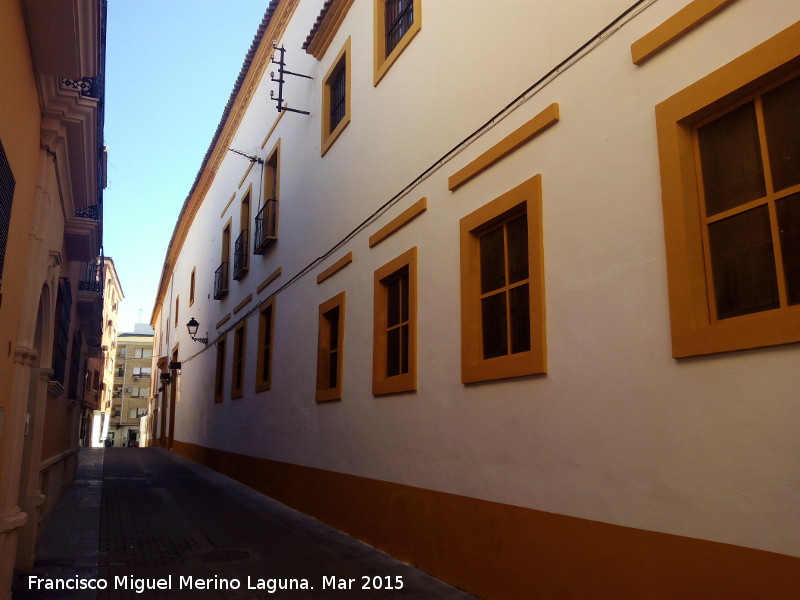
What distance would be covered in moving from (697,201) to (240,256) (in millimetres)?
13385

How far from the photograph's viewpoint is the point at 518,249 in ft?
18.3

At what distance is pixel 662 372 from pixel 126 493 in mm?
11303

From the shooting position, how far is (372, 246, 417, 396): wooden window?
7051 mm

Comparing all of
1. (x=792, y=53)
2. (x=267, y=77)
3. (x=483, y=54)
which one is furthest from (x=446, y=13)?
(x=267, y=77)

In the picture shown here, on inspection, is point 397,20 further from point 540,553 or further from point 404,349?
point 540,553

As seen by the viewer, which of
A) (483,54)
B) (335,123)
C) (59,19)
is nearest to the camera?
(59,19)

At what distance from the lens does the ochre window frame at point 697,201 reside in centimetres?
338

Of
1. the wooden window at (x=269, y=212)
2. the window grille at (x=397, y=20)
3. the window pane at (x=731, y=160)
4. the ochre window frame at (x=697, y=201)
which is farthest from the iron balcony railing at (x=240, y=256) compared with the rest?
the window pane at (x=731, y=160)

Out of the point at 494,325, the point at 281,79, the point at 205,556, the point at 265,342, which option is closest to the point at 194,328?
the point at 265,342

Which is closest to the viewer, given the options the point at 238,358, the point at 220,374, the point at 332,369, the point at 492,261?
the point at 492,261

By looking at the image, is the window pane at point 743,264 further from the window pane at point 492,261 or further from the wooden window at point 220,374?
the wooden window at point 220,374

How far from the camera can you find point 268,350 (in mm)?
13500

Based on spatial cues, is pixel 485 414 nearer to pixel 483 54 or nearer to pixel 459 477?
pixel 459 477

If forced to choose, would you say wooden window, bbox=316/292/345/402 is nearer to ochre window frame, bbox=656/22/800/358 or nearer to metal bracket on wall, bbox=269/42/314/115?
metal bracket on wall, bbox=269/42/314/115
